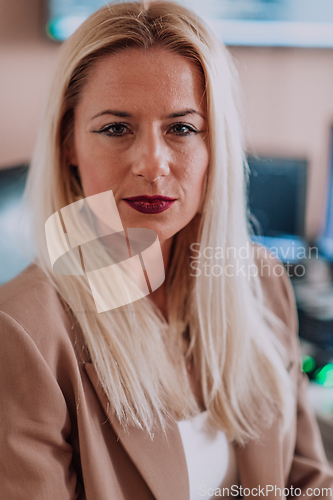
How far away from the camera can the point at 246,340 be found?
2.44 ft

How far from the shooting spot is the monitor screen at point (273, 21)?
1085mm

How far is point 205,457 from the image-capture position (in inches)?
25.1

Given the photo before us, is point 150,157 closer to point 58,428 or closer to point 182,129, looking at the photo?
point 182,129

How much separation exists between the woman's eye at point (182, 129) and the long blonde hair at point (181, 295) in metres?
0.04

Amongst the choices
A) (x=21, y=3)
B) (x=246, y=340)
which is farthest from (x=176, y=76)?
(x=246, y=340)

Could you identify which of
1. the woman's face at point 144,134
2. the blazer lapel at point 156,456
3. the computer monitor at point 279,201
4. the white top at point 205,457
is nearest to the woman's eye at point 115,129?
the woman's face at point 144,134

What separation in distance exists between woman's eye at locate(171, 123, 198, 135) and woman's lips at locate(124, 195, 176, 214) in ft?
0.31

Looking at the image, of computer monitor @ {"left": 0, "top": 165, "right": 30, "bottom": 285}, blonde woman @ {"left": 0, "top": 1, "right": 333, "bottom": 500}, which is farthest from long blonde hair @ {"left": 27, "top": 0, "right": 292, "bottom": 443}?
computer monitor @ {"left": 0, "top": 165, "right": 30, "bottom": 285}

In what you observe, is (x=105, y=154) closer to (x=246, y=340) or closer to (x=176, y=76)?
(x=176, y=76)

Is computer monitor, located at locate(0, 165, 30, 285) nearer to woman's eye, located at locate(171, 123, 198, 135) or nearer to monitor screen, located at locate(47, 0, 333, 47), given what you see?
woman's eye, located at locate(171, 123, 198, 135)

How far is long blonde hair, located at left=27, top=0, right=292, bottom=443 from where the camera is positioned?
57 cm

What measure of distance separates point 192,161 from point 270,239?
845mm

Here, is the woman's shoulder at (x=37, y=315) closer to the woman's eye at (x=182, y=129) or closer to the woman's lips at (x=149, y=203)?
the woman's lips at (x=149, y=203)

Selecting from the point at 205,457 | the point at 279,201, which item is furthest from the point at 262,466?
the point at 279,201
